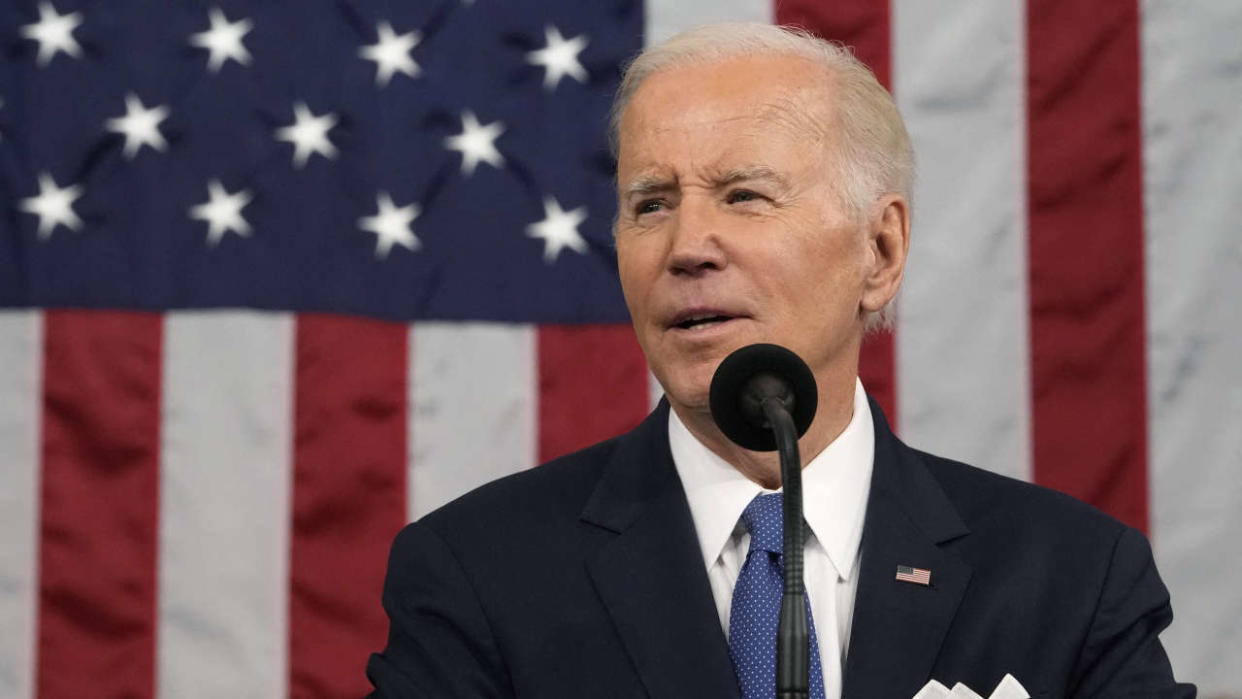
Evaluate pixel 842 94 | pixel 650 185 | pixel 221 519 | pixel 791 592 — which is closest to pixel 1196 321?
pixel 842 94

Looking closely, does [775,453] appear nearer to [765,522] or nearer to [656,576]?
[765,522]

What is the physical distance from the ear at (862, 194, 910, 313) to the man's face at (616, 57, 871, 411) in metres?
0.04

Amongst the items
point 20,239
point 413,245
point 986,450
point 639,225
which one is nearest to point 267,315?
point 413,245

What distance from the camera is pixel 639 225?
178cm

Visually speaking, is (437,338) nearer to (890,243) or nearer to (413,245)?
(413,245)

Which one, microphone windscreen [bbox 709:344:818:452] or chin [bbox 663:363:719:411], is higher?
chin [bbox 663:363:719:411]

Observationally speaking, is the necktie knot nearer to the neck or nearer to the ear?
the neck

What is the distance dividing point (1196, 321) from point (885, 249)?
47.7 inches

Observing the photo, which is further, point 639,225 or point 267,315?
point 267,315

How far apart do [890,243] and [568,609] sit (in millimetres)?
638

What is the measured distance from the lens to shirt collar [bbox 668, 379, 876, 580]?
1717mm

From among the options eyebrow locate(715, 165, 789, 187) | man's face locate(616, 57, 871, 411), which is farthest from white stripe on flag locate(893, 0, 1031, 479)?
eyebrow locate(715, 165, 789, 187)

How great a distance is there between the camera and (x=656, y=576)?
1670mm

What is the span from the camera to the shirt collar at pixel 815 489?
1.72 m
